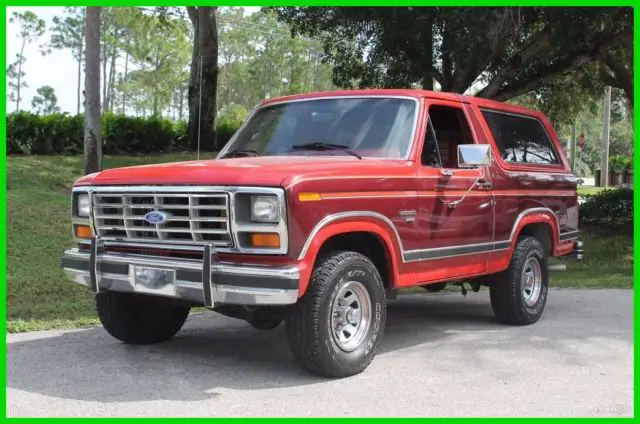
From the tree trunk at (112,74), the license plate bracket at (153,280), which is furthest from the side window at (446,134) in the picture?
the tree trunk at (112,74)

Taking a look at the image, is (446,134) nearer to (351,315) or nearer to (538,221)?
(538,221)

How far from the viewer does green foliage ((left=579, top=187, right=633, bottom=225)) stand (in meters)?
18.2

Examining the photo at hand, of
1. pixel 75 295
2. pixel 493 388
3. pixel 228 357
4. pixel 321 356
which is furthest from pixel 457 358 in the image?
pixel 75 295

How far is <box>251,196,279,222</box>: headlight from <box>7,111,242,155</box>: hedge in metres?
17.2

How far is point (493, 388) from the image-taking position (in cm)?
518

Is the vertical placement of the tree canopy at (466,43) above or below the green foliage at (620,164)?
above

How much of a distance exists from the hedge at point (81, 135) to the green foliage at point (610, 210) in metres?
11.7

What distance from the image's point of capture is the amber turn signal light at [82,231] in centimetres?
600

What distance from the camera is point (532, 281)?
26.2 ft

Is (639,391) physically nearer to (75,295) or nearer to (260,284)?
(260,284)

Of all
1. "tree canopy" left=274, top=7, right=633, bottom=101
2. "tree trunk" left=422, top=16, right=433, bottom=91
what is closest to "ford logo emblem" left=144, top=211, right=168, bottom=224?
"tree canopy" left=274, top=7, right=633, bottom=101

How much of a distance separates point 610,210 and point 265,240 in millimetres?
15259

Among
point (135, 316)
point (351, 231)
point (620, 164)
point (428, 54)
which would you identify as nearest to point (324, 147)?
point (351, 231)

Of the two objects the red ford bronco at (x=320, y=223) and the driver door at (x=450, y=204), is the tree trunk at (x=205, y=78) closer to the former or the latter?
the red ford bronco at (x=320, y=223)
